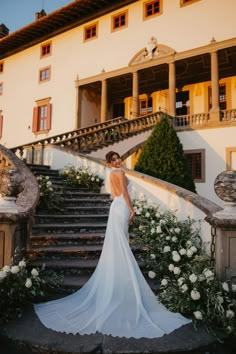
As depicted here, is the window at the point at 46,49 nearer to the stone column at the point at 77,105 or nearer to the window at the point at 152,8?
the stone column at the point at 77,105

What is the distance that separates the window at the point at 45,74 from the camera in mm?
22056

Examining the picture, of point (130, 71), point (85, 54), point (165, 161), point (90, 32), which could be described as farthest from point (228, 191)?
point (90, 32)

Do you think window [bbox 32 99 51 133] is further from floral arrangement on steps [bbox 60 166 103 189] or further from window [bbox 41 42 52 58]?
floral arrangement on steps [bbox 60 166 103 189]

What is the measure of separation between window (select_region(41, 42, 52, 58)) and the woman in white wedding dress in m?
20.7

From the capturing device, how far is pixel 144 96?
21172 millimetres

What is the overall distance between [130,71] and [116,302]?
1640 centimetres

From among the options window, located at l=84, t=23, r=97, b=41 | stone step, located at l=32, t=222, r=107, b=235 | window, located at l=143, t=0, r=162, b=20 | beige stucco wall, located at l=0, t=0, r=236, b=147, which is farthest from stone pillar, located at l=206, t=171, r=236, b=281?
window, located at l=84, t=23, r=97, b=41

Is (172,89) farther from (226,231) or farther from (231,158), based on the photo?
Result: (226,231)

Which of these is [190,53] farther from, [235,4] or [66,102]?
[66,102]

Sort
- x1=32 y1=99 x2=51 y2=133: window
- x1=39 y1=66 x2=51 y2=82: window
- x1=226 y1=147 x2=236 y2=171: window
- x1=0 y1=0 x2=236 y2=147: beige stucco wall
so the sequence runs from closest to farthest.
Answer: x1=226 y1=147 x2=236 y2=171: window
x1=0 y1=0 x2=236 y2=147: beige stucco wall
x1=32 y1=99 x2=51 y2=133: window
x1=39 y1=66 x2=51 y2=82: window

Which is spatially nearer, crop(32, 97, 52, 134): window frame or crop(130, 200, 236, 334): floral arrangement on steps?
crop(130, 200, 236, 334): floral arrangement on steps

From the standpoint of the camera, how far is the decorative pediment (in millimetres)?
16769

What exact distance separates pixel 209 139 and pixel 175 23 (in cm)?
699

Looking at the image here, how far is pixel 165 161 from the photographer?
9.67 meters
